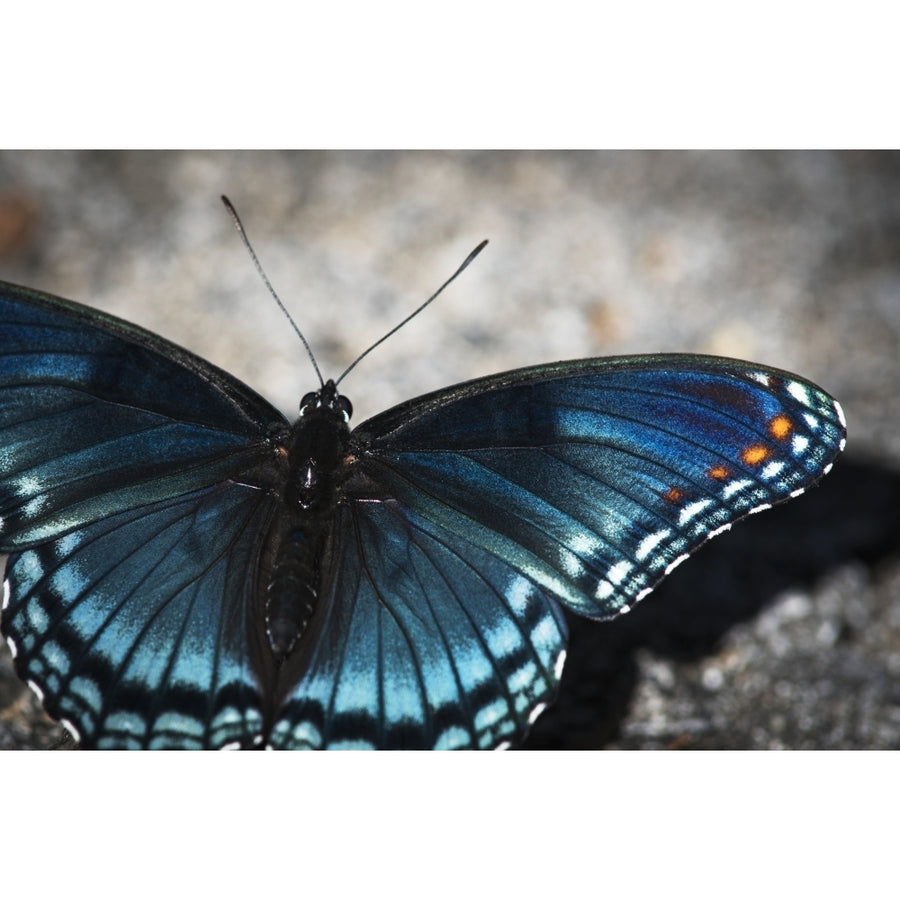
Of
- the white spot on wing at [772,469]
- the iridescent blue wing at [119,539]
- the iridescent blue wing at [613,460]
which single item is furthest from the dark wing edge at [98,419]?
the white spot on wing at [772,469]

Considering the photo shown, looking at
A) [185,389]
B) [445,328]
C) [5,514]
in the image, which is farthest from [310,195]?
[5,514]

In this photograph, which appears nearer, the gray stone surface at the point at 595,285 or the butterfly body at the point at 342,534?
the butterfly body at the point at 342,534

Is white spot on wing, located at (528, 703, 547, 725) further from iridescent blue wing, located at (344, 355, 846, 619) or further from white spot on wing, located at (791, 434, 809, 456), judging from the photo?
white spot on wing, located at (791, 434, 809, 456)

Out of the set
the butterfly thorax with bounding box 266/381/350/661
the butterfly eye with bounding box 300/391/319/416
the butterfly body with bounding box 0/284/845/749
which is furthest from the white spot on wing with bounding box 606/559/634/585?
the butterfly eye with bounding box 300/391/319/416

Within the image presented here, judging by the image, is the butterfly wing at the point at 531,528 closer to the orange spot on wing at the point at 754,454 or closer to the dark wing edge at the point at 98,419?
the orange spot on wing at the point at 754,454

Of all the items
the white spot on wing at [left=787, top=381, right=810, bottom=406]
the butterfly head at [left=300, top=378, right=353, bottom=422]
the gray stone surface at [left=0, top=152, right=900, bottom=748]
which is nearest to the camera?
the white spot on wing at [left=787, top=381, right=810, bottom=406]

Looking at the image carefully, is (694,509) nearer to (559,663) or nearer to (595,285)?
(559,663)

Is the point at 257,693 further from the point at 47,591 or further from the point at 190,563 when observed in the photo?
the point at 47,591

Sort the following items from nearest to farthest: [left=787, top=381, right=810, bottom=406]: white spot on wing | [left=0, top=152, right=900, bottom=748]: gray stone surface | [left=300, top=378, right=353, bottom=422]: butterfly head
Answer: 1. [left=787, top=381, right=810, bottom=406]: white spot on wing
2. [left=300, top=378, right=353, bottom=422]: butterfly head
3. [left=0, top=152, right=900, bottom=748]: gray stone surface
